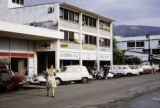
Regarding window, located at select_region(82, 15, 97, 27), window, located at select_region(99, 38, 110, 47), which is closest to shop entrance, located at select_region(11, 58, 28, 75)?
window, located at select_region(82, 15, 97, 27)

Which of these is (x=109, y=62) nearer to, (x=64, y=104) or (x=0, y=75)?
(x=0, y=75)

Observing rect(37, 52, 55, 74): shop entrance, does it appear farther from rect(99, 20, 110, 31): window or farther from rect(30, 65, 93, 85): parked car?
rect(99, 20, 110, 31): window

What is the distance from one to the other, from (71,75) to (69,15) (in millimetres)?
13837

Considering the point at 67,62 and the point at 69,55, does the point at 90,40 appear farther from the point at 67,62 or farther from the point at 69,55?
the point at 69,55

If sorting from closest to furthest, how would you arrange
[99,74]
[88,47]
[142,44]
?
[99,74]
[88,47]
[142,44]

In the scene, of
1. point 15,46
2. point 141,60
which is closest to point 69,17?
point 15,46

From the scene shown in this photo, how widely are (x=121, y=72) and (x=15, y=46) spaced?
16221mm

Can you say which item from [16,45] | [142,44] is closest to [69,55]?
[16,45]

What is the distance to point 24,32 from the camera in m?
35.0

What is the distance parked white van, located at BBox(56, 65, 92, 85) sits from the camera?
104 feet

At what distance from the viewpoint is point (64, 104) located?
17.3 m

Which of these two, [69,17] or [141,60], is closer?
[69,17]

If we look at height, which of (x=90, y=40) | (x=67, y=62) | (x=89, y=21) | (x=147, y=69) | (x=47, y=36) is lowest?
(x=147, y=69)

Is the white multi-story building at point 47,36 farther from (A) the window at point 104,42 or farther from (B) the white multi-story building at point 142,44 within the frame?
(B) the white multi-story building at point 142,44
